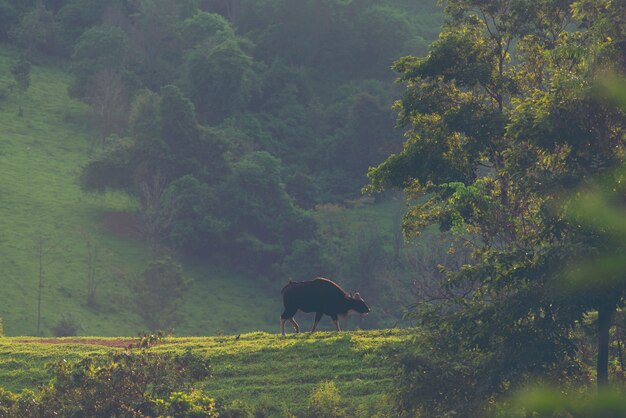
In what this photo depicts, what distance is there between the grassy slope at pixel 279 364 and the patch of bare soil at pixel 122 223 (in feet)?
133

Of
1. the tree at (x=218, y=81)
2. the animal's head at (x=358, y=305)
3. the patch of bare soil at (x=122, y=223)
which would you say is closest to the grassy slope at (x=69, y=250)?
the patch of bare soil at (x=122, y=223)

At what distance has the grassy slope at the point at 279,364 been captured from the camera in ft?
81.9

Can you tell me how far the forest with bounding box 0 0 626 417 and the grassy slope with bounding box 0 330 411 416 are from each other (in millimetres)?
81

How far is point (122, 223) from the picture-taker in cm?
7200

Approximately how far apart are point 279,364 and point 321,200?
52.9 metres

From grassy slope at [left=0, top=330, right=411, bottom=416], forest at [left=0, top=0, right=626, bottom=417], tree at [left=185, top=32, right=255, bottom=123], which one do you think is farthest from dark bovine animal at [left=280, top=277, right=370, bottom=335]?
tree at [left=185, top=32, right=255, bottom=123]

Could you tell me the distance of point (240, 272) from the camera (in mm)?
71562

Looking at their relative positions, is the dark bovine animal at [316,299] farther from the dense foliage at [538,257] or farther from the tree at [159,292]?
the tree at [159,292]

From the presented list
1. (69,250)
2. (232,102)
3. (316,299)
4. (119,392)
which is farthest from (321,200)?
(119,392)

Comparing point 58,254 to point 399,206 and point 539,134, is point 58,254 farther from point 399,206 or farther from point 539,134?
point 539,134

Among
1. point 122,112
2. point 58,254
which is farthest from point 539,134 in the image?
point 122,112

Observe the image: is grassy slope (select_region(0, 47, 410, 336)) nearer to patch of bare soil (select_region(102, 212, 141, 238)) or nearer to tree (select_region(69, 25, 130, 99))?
patch of bare soil (select_region(102, 212, 141, 238))

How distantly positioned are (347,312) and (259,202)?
137 ft

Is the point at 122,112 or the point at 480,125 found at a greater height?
the point at 122,112
